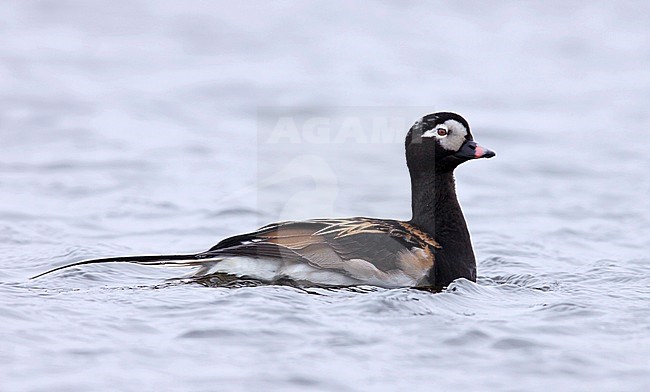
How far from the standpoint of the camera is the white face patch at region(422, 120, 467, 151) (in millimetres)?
9586

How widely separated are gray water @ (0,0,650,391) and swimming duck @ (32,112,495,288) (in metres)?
0.23

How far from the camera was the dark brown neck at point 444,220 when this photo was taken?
9414 mm

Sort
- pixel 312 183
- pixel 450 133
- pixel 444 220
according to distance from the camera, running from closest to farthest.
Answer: pixel 450 133, pixel 444 220, pixel 312 183

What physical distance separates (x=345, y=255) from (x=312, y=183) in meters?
6.07

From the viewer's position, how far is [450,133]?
959 centimetres

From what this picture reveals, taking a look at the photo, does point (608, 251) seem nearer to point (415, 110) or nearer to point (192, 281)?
point (192, 281)

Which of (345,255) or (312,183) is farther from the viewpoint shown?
(312,183)

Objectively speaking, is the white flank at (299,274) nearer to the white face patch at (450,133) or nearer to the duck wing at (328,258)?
the duck wing at (328,258)

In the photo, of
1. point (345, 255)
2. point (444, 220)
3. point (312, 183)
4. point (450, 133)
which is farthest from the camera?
point (312, 183)

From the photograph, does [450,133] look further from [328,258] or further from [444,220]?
[328,258]

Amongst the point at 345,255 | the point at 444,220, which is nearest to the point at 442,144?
the point at 444,220

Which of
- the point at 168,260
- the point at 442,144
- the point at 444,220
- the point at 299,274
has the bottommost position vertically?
the point at 299,274

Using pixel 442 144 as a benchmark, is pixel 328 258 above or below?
below

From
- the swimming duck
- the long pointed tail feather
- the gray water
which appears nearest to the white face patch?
the swimming duck
